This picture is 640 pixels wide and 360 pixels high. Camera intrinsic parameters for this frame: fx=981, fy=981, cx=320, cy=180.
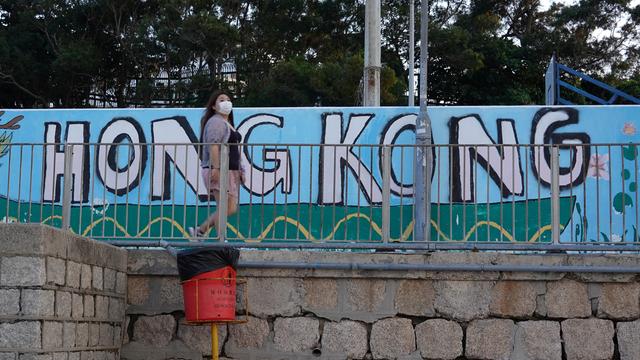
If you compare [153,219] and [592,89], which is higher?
[592,89]

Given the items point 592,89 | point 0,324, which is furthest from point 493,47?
point 0,324

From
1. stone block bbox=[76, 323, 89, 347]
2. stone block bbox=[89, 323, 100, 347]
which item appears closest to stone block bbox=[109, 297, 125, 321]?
stone block bbox=[89, 323, 100, 347]

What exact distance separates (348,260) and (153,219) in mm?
1887

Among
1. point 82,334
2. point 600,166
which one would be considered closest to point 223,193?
point 82,334

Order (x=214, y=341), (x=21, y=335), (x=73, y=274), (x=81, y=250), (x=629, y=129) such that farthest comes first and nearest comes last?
(x=629, y=129), (x=214, y=341), (x=81, y=250), (x=73, y=274), (x=21, y=335)

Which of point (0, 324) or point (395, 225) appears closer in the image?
point (0, 324)

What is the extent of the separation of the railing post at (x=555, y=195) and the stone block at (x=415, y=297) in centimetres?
113

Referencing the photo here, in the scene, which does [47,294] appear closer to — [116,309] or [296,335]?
[116,309]

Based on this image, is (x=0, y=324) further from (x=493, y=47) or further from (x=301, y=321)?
(x=493, y=47)

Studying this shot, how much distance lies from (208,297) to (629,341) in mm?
3526

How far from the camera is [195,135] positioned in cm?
1252

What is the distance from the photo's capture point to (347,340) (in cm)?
841

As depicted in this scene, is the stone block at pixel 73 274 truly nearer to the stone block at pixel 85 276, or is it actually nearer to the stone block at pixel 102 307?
the stone block at pixel 85 276

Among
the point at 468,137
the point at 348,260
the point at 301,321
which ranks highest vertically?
the point at 468,137
